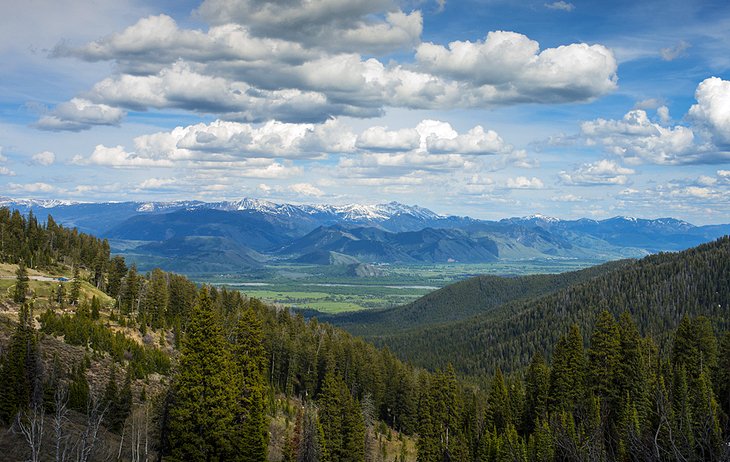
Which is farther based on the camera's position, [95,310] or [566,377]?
[95,310]

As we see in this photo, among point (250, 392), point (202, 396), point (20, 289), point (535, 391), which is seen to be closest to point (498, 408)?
point (535, 391)

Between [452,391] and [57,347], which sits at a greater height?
[57,347]

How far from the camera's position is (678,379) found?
218ft

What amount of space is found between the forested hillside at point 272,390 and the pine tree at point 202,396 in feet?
0.34

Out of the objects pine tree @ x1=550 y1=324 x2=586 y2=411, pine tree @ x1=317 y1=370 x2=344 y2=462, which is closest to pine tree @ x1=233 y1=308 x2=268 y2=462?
pine tree @ x1=317 y1=370 x2=344 y2=462

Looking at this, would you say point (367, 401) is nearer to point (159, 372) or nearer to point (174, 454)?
point (159, 372)

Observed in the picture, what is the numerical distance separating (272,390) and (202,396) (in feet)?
221

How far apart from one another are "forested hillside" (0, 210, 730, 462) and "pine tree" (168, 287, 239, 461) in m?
0.10

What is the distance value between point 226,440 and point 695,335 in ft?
215

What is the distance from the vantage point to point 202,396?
1571 inches

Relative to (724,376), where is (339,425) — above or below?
below

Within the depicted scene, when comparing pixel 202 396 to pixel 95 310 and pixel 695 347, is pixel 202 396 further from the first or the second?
pixel 695 347

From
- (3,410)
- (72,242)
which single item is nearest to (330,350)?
(3,410)

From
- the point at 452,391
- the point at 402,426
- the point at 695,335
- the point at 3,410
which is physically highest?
the point at 695,335
